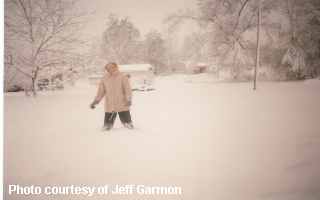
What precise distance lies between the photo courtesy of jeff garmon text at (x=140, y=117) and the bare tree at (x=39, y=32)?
2 centimetres

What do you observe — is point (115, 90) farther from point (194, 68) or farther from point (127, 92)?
point (194, 68)

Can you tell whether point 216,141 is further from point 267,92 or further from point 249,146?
point 267,92

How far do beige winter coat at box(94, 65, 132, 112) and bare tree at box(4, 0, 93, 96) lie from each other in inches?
50.9

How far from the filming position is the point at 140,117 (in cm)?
239

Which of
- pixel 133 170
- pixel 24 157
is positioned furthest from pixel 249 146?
pixel 24 157

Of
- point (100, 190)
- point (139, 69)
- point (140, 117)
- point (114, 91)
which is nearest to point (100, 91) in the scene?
point (114, 91)

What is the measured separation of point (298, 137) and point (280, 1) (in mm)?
2810

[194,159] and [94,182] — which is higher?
[194,159]

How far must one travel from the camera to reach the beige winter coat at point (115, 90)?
170cm

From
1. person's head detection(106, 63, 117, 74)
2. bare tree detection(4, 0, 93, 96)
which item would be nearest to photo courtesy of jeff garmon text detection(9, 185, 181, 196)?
person's head detection(106, 63, 117, 74)

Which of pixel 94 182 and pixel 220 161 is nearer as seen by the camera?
pixel 94 182

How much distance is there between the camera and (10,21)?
2.45 metres

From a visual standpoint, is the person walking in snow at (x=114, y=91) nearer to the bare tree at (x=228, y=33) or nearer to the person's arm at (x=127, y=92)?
the person's arm at (x=127, y=92)

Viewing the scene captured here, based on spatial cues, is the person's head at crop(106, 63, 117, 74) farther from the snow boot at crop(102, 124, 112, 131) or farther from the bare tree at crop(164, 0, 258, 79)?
the bare tree at crop(164, 0, 258, 79)
